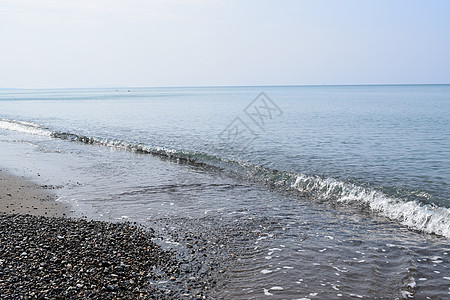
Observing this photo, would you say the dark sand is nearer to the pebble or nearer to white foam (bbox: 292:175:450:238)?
the pebble

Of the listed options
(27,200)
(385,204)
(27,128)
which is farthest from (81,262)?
(27,128)

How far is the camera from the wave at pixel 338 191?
10.7 meters

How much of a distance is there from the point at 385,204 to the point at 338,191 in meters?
2.05

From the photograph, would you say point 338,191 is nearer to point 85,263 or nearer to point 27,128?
point 85,263

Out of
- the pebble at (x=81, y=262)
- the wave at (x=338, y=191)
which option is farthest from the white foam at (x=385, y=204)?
the pebble at (x=81, y=262)

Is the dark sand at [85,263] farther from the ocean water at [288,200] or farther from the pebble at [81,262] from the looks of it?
the ocean water at [288,200]

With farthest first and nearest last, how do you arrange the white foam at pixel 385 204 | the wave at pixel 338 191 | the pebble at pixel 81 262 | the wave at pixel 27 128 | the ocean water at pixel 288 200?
the wave at pixel 27 128 → the wave at pixel 338 191 → the white foam at pixel 385 204 → the ocean water at pixel 288 200 → the pebble at pixel 81 262

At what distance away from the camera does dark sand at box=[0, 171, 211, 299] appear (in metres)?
6.22

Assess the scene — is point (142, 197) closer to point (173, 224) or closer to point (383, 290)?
point (173, 224)

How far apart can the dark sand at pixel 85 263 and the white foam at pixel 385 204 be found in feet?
24.0

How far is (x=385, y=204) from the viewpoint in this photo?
40.4 feet

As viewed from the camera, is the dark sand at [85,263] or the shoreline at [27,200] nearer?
the dark sand at [85,263]

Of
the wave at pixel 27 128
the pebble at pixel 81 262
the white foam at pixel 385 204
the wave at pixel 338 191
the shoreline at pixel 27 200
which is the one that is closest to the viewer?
the pebble at pixel 81 262

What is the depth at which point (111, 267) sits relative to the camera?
277 inches
